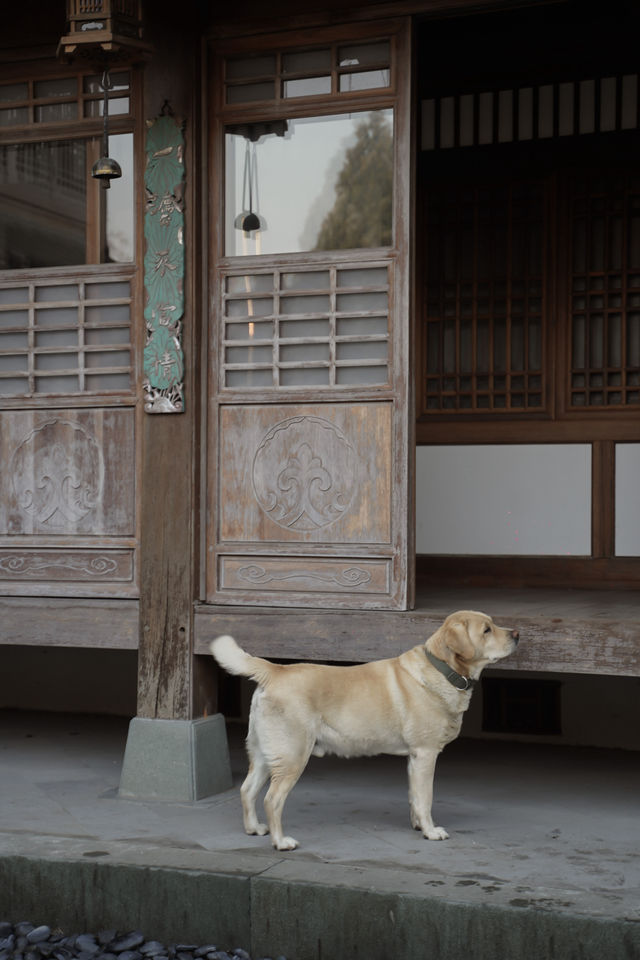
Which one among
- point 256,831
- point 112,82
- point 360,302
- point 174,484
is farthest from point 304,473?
point 112,82

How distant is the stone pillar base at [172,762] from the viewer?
23.8 ft

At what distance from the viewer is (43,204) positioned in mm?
7996

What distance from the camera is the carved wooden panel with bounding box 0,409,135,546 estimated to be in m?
7.74

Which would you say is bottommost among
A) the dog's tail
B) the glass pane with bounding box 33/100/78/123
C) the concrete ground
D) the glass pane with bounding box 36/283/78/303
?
the concrete ground

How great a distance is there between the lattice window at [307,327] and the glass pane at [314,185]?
0.20 m

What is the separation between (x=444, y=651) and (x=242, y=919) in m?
1.70

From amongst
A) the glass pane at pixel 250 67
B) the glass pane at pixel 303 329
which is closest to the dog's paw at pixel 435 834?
the glass pane at pixel 303 329

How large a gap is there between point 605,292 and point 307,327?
8.93 ft

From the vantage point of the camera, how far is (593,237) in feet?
29.5

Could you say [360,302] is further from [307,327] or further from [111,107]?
[111,107]

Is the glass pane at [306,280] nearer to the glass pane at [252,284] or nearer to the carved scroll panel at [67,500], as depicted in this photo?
the glass pane at [252,284]

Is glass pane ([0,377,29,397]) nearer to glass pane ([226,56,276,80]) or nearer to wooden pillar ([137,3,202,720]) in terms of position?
wooden pillar ([137,3,202,720])

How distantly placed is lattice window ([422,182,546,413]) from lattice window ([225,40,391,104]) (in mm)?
2271

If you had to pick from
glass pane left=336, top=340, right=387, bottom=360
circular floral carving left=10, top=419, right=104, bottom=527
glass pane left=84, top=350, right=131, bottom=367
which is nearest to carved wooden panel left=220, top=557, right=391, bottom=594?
circular floral carving left=10, top=419, right=104, bottom=527
